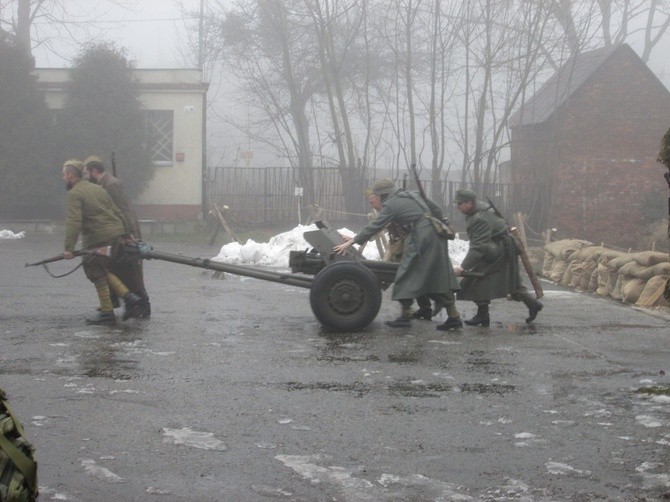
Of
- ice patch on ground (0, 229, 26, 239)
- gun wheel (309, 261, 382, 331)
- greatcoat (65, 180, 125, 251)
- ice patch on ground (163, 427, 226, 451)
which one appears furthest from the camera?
ice patch on ground (0, 229, 26, 239)

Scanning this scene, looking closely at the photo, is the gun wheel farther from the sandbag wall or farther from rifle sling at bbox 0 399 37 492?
rifle sling at bbox 0 399 37 492

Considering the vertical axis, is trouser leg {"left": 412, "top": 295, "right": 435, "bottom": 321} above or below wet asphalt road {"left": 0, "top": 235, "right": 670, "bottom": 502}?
above

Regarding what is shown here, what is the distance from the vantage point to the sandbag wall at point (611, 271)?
46.9 ft

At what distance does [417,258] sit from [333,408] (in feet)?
12.6

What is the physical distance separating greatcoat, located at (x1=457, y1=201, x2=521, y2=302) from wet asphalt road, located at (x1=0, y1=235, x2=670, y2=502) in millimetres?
466

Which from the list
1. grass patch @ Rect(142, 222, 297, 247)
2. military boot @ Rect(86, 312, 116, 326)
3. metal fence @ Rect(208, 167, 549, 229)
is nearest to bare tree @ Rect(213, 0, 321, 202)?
metal fence @ Rect(208, 167, 549, 229)

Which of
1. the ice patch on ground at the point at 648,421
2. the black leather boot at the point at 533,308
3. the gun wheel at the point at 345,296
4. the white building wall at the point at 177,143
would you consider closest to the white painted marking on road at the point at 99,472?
the ice patch on ground at the point at 648,421

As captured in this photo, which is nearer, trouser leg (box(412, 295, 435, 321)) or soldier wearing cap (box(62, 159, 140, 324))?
soldier wearing cap (box(62, 159, 140, 324))

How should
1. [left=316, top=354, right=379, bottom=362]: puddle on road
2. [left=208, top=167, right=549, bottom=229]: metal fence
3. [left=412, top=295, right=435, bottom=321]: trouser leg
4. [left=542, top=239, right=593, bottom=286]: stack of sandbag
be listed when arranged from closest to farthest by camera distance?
[left=316, top=354, right=379, bottom=362]: puddle on road
[left=412, top=295, right=435, bottom=321]: trouser leg
[left=542, top=239, right=593, bottom=286]: stack of sandbag
[left=208, top=167, right=549, bottom=229]: metal fence

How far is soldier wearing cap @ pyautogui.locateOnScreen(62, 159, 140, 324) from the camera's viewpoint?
11078mm

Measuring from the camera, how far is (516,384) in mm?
8242

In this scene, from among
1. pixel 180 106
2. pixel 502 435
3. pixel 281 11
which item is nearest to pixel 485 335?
pixel 502 435

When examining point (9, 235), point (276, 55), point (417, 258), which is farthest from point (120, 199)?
point (276, 55)

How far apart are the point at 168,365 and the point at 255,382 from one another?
97cm
